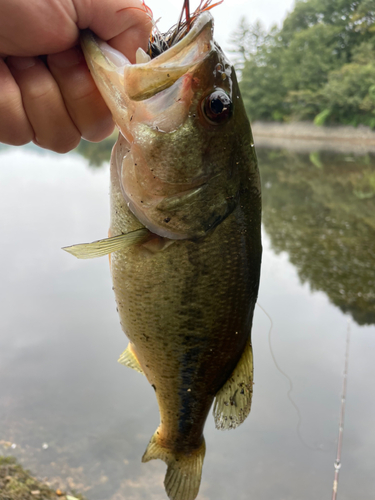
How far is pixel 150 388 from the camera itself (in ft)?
15.0

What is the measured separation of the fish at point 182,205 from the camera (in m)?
1.33

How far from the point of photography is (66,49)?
145cm

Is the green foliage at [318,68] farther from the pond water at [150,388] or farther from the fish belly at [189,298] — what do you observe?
the fish belly at [189,298]

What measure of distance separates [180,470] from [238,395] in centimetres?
47

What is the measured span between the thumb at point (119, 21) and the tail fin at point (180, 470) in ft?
5.56

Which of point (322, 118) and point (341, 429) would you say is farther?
point (322, 118)

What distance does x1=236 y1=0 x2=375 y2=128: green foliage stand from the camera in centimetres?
3703

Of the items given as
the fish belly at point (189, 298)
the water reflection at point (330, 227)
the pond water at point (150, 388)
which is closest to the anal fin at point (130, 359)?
the fish belly at point (189, 298)

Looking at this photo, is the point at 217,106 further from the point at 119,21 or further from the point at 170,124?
the point at 119,21

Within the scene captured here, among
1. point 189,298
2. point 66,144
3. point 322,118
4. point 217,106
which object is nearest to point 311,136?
point 322,118

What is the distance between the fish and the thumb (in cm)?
6

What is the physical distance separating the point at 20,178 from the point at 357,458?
757 inches

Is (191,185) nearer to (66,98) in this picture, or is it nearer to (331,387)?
→ (66,98)

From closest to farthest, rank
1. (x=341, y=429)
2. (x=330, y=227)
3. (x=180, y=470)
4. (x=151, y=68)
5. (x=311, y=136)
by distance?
(x=151, y=68), (x=180, y=470), (x=341, y=429), (x=330, y=227), (x=311, y=136)
